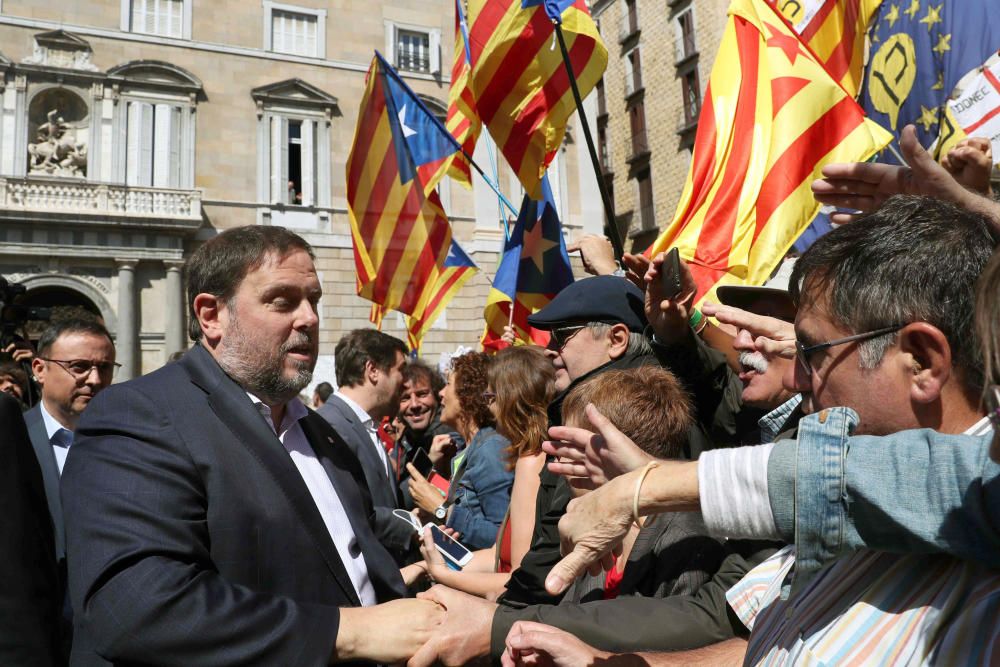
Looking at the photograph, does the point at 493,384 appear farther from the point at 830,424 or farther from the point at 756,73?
the point at 830,424

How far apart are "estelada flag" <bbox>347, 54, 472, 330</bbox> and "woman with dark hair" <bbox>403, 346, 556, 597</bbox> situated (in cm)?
426

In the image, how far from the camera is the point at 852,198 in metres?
2.03

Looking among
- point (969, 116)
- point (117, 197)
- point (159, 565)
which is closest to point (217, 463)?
point (159, 565)

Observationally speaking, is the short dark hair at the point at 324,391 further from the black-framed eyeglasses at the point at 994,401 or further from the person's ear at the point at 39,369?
the black-framed eyeglasses at the point at 994,401

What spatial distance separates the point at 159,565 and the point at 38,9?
2010 cm

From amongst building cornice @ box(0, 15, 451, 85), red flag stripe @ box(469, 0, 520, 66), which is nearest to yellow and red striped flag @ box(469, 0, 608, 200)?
red flag stripe @ box(469, 0, 520, 66)

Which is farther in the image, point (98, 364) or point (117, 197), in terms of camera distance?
point (117, 197)

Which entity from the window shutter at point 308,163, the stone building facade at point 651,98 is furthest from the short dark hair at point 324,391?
the stone building facade at point 651,98

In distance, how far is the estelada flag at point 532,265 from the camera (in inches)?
279

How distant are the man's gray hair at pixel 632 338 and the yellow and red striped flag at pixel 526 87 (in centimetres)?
264

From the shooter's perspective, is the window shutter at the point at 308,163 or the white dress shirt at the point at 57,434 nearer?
the white dress shirt at the point at 57,434

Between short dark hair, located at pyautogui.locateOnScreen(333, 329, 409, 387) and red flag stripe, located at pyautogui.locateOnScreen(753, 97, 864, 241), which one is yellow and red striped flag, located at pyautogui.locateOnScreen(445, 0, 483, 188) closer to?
short dark hair, located at pyautogui.locateOnScreen(333, 329, 409, 387)

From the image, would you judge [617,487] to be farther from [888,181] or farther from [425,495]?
[425,495]

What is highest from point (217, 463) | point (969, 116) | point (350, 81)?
point (350, 81)
